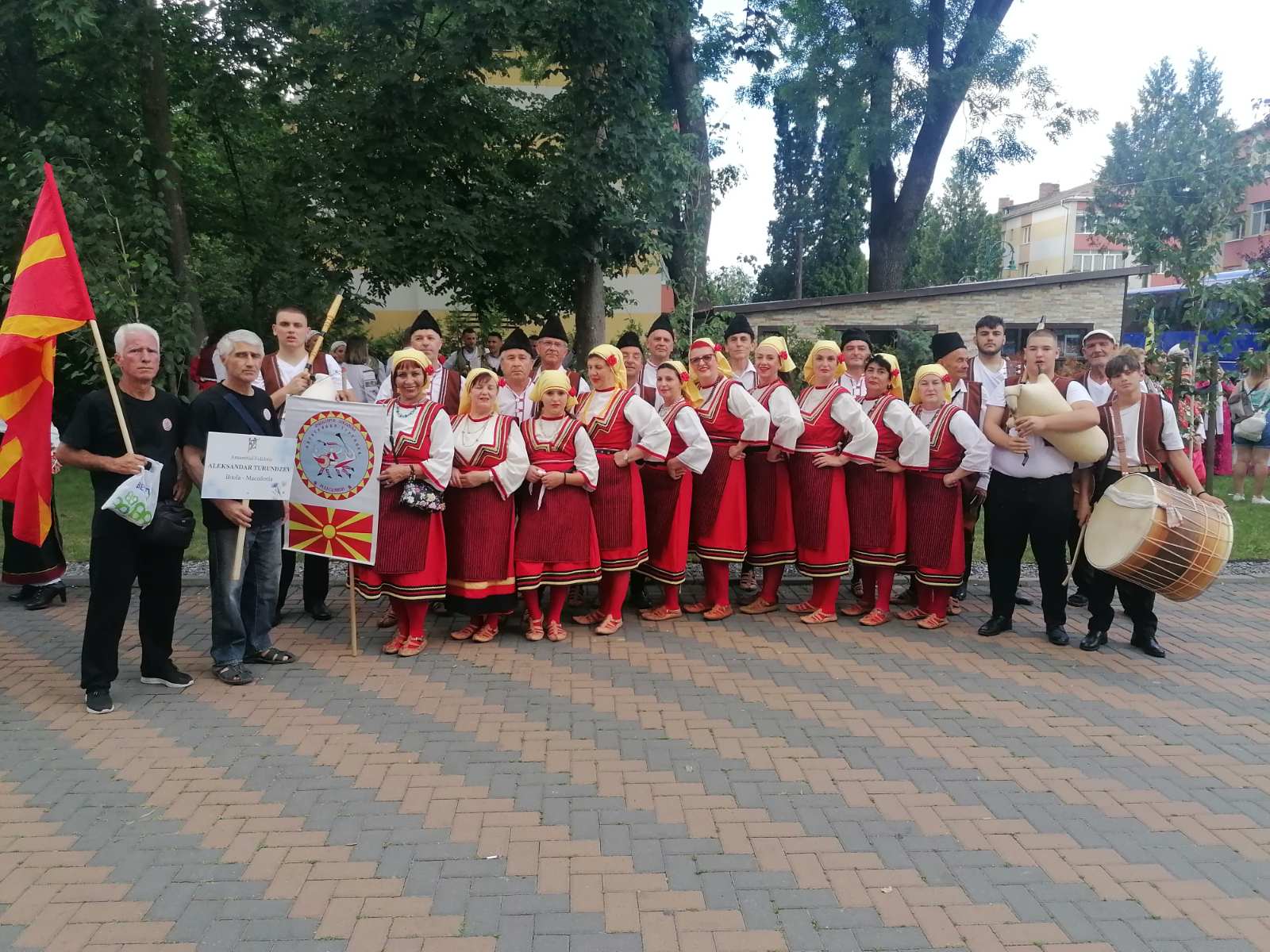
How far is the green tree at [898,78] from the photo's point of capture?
65.6ft

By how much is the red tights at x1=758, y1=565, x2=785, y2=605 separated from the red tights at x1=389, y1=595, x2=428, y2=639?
2470 mm

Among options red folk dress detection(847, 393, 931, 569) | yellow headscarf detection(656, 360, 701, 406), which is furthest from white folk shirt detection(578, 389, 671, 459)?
red folk dress detection(847, 393, 931, 569)

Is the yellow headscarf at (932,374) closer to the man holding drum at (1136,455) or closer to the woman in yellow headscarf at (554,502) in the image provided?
the man holding drum at (1136,455)

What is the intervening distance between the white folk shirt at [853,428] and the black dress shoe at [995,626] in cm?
137

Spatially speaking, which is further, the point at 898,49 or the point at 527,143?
the point at 898,49

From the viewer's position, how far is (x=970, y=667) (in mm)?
5605

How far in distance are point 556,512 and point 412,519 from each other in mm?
917

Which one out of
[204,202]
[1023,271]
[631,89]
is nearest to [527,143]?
[631,89]

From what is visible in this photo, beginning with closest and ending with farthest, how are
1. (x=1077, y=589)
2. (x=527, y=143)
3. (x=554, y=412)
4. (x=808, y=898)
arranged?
1. (x=808, y=898)
2. (x=554, y=412)
3. (x=1077, y=589)
4. (x=527, y=143)

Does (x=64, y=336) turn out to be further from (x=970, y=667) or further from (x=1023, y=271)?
(x=1023, y=271)

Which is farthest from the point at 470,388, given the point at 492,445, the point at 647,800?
the point at 647,800

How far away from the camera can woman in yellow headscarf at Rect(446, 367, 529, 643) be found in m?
5.82

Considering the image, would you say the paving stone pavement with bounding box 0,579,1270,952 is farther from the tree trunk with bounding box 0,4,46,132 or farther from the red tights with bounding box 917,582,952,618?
the tree trunk with bounding box 0,4,46,132

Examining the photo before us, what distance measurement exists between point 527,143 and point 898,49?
12.4 metres
